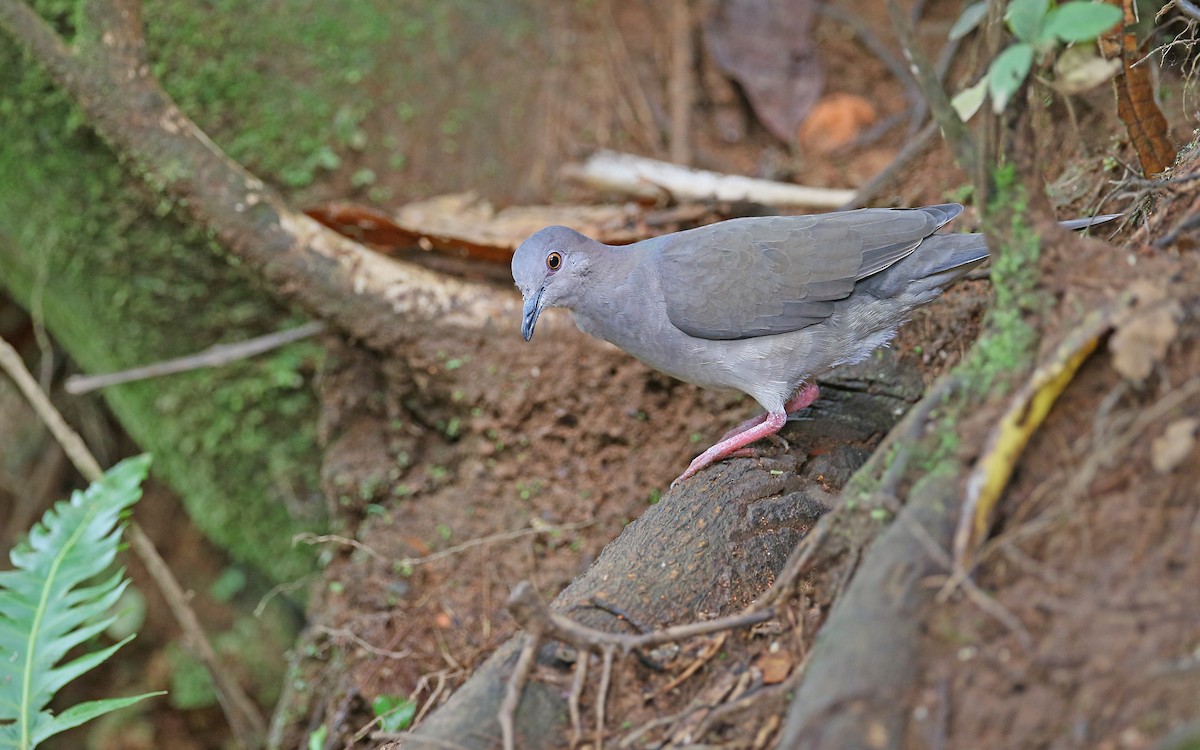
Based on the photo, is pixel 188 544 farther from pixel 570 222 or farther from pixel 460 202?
pixel 570 222

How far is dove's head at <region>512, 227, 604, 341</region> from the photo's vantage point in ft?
12.3

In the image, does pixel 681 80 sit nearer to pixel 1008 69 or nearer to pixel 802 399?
pixel 802 399

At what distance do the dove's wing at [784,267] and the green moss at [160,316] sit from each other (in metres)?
2.46

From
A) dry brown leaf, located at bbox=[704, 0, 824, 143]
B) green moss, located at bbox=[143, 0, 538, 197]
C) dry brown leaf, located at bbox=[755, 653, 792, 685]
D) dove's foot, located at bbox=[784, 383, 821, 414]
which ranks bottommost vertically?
dry brown leaf, located at bbox=[755, 653, 792, 685]

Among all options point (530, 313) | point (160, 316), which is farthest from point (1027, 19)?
point (160, 316)

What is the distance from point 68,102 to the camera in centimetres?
490

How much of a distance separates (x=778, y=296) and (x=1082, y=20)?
5.56 feet

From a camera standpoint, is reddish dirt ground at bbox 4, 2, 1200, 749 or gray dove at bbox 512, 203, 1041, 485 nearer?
reddish dirt ground at bbox 4, 2, 1200, 749

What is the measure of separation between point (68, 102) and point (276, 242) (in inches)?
58.7

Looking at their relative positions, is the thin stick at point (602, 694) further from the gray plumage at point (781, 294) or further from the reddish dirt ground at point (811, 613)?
the gray plumage at point (781, 294)

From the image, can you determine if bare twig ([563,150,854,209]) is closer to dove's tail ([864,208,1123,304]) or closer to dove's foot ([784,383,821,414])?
dove's foot ([784,383,821,414])

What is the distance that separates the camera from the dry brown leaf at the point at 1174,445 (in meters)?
1.84

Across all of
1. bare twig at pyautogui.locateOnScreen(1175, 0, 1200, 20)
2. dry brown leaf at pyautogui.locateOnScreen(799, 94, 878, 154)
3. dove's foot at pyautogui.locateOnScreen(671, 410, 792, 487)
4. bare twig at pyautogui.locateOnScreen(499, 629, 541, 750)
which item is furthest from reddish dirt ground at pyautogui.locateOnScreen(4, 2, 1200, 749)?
bare twig at pyautogui.locateOnScreen(1175, 0, 1200, 20)

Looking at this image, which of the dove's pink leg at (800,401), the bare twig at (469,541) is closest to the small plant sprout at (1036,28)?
the dove's pink leg at (800,401)
